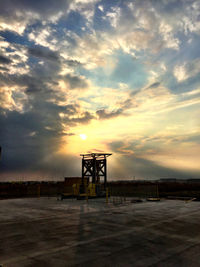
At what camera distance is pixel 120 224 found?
36.0 feet

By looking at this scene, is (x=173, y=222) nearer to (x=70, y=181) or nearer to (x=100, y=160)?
(x=100, y=160)

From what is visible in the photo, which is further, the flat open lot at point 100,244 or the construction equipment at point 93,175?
the construction equipment at point 93,175

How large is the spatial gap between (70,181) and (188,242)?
35.9 m

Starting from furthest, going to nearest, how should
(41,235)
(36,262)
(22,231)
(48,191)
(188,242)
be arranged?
(48,191), (22,231), (41,235), (188,242), (36,262)

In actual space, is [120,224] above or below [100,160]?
below

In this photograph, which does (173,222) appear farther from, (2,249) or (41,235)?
(2,249)

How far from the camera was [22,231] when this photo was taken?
9695mm

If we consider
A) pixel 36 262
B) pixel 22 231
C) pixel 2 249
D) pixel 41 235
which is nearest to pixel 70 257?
pixel 36 262

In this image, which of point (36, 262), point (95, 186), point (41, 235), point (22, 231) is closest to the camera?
point (36, 262)

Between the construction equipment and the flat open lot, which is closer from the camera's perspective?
the flat open lot

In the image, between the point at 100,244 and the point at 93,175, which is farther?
the point at 93,175

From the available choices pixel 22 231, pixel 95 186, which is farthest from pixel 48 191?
pixel 22 231

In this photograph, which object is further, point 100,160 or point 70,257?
point 100,160

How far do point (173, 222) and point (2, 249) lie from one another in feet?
30.5
